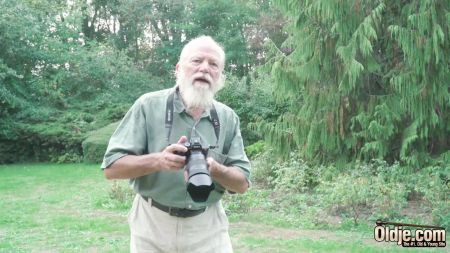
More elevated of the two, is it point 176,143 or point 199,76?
point 199,76

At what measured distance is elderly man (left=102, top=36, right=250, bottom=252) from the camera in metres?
2.59

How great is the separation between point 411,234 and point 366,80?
14.6ft

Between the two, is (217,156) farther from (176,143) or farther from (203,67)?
(203,67)

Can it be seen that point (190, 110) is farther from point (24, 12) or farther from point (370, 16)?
point (24, 12)

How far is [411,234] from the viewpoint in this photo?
20.8 feet

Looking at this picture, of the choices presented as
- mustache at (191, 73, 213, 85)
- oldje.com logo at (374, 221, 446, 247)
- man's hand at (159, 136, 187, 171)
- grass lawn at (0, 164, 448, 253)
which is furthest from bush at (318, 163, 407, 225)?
man's hand at (159, 136, 187, 171)

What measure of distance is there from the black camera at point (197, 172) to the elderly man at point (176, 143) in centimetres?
16

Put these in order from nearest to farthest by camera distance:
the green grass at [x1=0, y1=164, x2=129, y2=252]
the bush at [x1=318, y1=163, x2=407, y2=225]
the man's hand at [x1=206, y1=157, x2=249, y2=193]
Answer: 1. the man's hand at [x1=206, y1=157, x2=249, y2=193]
2. the green grass at [x1=0, y1=164, x2=129, y2=252]
3. the bush at [x1=318, y1=163, x2=407, y2=225]

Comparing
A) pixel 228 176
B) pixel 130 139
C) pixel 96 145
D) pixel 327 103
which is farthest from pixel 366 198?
pixel 96 145

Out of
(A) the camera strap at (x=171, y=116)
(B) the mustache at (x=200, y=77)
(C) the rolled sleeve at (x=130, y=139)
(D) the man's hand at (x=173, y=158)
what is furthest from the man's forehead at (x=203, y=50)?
(D) the man's hand at (x=173, y=158)

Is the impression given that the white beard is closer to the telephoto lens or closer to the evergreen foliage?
the telephoto lens

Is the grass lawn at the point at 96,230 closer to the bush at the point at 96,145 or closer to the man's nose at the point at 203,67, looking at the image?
the man's nose at the point at 203,67

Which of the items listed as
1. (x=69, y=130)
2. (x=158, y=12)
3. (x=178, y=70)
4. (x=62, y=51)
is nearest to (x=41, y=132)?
(x=69, y=130)

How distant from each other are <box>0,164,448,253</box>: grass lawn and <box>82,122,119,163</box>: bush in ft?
18.1
